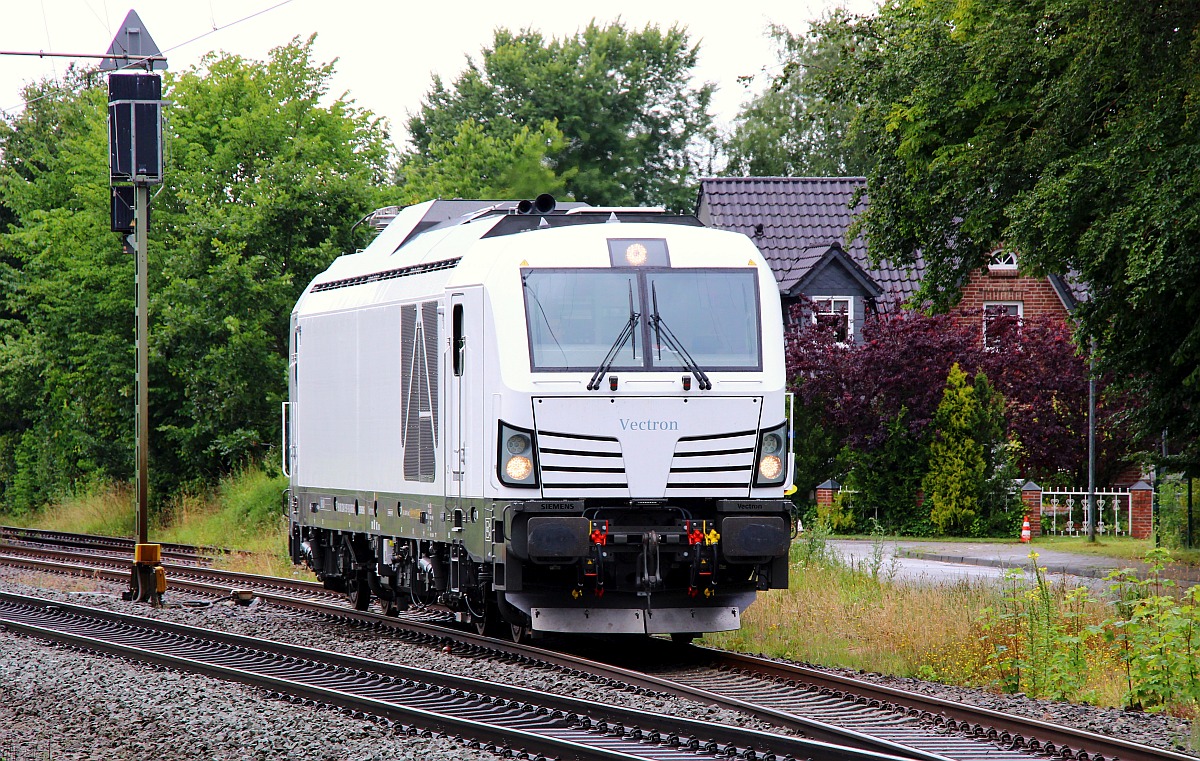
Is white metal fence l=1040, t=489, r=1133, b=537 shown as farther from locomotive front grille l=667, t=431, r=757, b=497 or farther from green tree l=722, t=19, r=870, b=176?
green tree l=722, t=19, r=870, b=176

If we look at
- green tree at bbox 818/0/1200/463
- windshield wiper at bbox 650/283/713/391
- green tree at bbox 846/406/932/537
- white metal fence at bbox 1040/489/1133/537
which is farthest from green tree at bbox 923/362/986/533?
windshield wiper at bbox 650/283/713/391

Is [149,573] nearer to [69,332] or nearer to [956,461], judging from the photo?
[69,332]

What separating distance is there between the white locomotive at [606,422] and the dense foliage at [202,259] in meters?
17.0

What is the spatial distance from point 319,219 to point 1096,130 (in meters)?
17.1

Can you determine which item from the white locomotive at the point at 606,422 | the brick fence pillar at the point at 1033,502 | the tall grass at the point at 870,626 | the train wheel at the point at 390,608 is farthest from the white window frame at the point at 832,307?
the white locomotive at the point at 606,422

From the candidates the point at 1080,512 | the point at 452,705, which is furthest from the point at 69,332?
the point at 452,705

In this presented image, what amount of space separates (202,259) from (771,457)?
20.1m

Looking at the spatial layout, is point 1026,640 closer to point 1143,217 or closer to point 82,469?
point 1143,217

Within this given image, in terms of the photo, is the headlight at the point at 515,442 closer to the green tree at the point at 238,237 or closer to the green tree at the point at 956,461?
the green tree at the point at 238,237

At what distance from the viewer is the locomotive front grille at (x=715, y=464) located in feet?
39.8

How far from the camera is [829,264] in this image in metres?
36.7

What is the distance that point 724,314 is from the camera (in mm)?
12516

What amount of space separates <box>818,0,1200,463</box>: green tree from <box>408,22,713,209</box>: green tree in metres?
36.0

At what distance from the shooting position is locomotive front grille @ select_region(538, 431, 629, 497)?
11922mm
